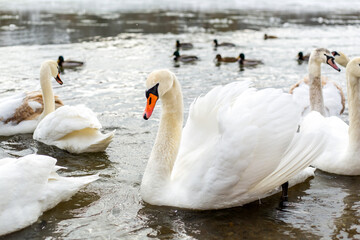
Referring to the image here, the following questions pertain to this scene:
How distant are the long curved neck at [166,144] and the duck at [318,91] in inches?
127

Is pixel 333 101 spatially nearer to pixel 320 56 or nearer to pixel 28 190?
pixel 320 56

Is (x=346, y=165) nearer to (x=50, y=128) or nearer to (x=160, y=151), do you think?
(x=160, y=151)

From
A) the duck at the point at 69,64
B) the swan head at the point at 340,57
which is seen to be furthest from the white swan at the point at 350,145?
the duck at the point at 69,64

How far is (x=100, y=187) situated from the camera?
591 centimetres

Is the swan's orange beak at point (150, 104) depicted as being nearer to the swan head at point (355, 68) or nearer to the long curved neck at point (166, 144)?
the long curved neck at point (166, 144)

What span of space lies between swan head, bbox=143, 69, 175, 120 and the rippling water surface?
120 centimetres

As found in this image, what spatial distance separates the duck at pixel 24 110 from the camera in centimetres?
805

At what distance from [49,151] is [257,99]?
3.75 meters

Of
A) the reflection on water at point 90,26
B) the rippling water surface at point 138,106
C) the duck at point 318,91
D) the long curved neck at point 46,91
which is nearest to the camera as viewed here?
the rippling water surface at point 138,106

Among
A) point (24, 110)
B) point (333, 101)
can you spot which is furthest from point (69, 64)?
point (333, 101)

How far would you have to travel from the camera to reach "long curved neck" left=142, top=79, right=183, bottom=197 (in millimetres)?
5188

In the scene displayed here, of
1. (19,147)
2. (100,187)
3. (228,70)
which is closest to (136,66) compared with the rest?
(228,70)

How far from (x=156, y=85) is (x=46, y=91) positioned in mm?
3602

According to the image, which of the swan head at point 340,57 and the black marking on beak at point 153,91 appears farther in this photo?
the swan head at point 340,57
